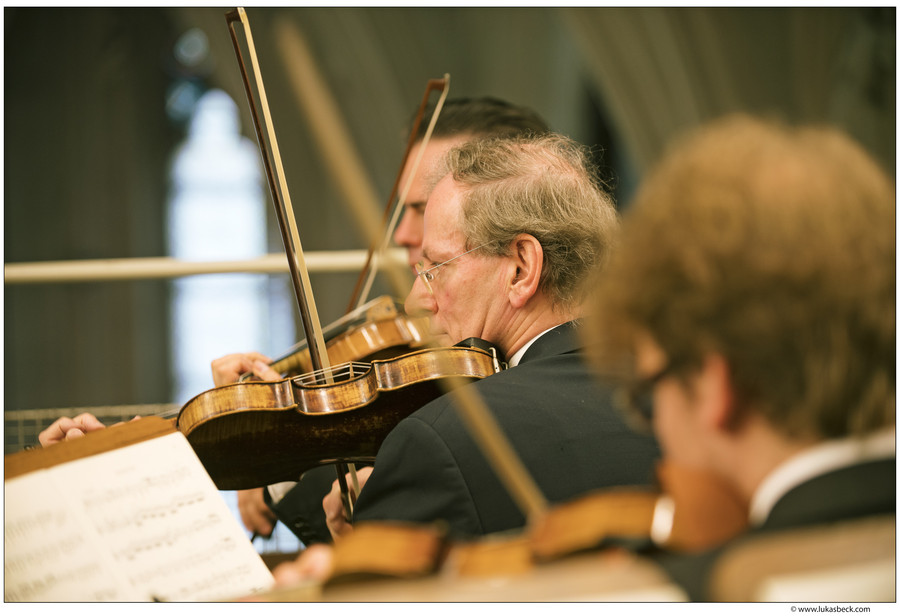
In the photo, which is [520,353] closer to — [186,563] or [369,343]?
[369,343]

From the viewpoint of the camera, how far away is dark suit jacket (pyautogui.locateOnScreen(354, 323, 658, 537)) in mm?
1292

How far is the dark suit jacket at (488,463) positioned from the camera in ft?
4.24

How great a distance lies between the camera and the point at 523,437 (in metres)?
1.33

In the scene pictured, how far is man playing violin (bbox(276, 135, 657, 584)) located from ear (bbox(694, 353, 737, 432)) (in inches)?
22.5

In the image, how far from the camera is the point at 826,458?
0.72 metres

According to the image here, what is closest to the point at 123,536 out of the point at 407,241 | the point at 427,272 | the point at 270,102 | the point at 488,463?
the point at 488,463

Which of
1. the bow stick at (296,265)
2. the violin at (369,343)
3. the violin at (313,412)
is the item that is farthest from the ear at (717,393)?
the violin at (369,343)

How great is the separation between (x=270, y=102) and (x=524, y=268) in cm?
635

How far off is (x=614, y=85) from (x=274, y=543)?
4586 mm

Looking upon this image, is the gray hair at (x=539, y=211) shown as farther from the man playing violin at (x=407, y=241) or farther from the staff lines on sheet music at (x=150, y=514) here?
the staff lines on sheet music at (x=150, y=514)

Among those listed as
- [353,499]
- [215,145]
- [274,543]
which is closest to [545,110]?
[215,145]

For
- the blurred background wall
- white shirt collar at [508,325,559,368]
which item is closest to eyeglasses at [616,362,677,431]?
white shirt collar at [508,325,559,368]

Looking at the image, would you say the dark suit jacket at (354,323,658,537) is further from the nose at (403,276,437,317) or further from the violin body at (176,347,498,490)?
the nose at (403,276,437,317)

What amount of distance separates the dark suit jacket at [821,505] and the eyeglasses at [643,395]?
5.4 inches
